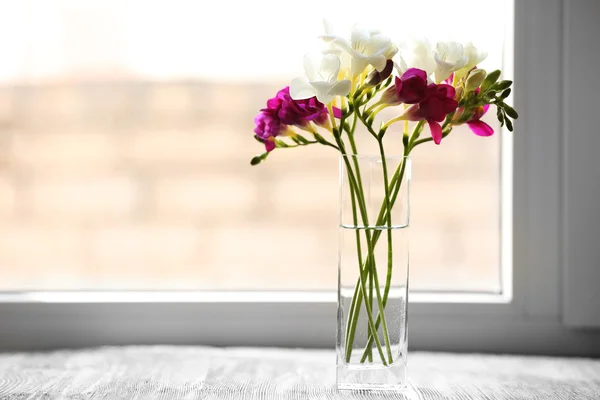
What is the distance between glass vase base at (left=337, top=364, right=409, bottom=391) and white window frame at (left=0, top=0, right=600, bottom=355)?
28cm

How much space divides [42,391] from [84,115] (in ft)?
1.75

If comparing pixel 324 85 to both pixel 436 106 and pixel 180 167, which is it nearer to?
pixel 436 106

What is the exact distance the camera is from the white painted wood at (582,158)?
110 centimetres

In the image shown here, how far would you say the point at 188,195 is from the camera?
121 cm

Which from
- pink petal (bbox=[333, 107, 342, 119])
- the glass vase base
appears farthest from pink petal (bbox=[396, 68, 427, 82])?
the glass vase base

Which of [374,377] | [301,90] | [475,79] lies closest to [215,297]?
[374,377]

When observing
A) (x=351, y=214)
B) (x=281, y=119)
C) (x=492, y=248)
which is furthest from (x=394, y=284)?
(x=492, y=248)

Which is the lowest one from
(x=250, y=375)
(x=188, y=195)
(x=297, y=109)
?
(x=250, y=375)

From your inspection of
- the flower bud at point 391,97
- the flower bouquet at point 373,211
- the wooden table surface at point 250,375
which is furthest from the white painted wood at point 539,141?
the flower bud at point 391,97

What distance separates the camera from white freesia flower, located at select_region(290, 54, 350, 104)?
2.53ft

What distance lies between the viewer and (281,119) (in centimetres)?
84

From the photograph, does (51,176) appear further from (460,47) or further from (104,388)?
(460,47)

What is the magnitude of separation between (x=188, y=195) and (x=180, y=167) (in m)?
0.05

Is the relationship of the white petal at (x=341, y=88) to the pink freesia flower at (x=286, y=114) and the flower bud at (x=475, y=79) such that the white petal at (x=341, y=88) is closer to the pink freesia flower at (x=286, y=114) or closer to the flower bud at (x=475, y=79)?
the pink freesia flower at (x=286, y=114)
